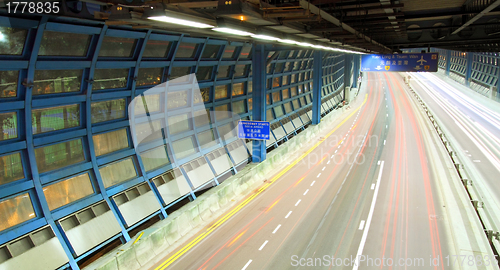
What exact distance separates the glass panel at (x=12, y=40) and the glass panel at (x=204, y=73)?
9.83 m

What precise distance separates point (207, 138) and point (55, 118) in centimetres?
967

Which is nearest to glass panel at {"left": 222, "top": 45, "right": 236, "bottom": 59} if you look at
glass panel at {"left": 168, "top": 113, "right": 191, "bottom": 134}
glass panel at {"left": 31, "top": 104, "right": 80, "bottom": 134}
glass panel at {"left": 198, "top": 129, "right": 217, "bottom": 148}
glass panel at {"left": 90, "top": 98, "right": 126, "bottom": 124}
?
glass panel at {"left": 168, "top": 113, "right": 191, "bottom": 134}

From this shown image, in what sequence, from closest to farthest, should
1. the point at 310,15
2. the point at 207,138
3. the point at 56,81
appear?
1. the point at 310,15
2. the point at 56,81
3. the point at 207,138

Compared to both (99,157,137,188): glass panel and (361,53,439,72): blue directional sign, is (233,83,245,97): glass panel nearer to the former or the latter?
(99,157,137,188): glass panel

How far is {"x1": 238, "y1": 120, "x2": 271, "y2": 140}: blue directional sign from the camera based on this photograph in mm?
21047

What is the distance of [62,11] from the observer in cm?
Answer: 991

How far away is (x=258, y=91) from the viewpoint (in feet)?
72.3

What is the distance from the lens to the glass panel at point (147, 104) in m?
15.8

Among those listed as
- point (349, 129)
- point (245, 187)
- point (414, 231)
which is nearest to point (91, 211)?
point (245, 187)

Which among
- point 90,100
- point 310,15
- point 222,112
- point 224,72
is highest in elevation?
point 310,15

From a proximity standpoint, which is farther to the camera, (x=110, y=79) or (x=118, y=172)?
(x=118, y=172)

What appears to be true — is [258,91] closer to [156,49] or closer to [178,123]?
[178,123]

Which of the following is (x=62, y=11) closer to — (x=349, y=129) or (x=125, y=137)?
(x=125, y=137)

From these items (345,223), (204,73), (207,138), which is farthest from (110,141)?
(345,223)
